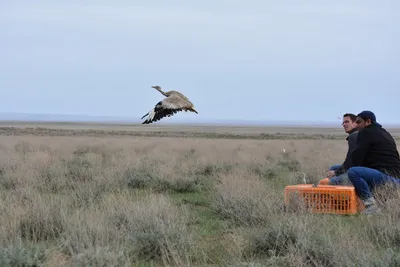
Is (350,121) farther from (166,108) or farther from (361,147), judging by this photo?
(166,108)

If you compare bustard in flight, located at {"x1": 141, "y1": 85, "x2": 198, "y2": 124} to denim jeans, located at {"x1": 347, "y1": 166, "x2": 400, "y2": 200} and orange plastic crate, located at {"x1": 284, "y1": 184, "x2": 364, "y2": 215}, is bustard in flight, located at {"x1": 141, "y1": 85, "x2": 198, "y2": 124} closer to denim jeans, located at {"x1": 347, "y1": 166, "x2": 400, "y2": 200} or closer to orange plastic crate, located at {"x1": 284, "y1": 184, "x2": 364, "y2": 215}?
orange plastic crate, located at {"x1": 284, "y1": 184, "x2": 364, "y2": 215}

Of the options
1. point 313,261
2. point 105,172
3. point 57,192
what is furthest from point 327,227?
point 105,172

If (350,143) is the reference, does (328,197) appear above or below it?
below

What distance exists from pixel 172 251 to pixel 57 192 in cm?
588

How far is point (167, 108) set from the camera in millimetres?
9062

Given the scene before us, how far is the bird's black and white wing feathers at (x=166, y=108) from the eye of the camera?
9039 millimetres

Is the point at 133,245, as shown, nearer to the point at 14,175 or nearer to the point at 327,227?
the point at 327,227

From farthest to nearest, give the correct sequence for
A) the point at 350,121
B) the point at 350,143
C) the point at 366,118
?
the point at 350,143, the point at 350,121, the point at 366,118

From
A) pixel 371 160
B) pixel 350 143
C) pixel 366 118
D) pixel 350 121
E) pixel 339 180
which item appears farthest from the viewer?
pixel 350 143

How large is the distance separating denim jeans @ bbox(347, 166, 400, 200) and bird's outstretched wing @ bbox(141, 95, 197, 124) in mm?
2802

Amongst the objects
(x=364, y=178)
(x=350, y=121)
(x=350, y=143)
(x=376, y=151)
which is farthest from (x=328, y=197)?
(x=350, y=121)

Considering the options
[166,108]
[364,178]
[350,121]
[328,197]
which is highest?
[166,108]

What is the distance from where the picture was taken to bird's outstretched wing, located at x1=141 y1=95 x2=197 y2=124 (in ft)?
29.7

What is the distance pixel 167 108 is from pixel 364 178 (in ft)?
10.8
